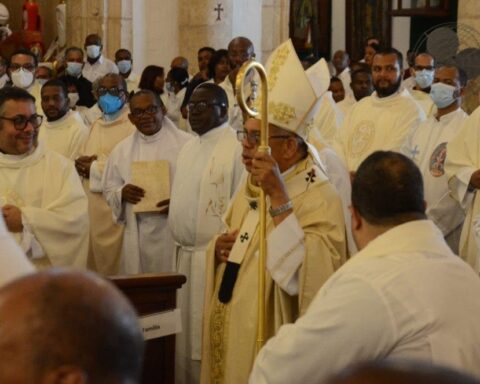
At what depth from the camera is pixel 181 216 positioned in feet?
22.5

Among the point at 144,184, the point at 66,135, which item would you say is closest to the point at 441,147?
the point at 144,184

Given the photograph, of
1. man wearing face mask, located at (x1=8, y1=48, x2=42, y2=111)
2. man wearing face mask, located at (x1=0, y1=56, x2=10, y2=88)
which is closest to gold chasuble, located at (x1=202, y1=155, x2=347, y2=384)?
man wearing face mask, located at (x1=8, y1=48, x2=42, y2=111)

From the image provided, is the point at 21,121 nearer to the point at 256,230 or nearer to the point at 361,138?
the point at 256,230

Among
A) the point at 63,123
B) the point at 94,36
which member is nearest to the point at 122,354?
the point at 63,123

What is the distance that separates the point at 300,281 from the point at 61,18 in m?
12.9

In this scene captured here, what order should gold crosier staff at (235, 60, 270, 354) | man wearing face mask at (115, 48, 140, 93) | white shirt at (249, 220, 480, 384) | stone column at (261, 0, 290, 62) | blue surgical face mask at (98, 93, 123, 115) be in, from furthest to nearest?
stone column at (261, 0, 290, 62)
man wearing face mask at (115, 48, 140, 93)
blue surgical face mask at (98, 93, 123, 115)
gold crosier staff at (235, 60, 270, 354)
white shirt at (249, 220, 480, 384)

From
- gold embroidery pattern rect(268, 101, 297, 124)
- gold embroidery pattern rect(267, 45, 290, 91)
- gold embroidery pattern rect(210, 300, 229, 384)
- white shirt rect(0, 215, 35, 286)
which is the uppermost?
gold embroidery pattern rect(267, 45, 290, 91)

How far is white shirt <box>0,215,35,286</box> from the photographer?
2988mm

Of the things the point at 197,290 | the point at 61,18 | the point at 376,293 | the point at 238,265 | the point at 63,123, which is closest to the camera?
the point at 376,293

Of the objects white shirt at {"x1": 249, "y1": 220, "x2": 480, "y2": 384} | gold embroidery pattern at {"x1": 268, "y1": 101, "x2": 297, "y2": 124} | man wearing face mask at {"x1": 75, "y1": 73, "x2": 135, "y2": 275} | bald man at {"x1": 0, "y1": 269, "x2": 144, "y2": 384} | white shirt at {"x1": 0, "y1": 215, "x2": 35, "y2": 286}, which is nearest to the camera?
bald man at {"x1": 0, "y1": 269, "x2": 144, "y2": 384}

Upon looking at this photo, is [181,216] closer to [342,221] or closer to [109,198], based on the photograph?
[109,198]

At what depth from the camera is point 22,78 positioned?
11672mm

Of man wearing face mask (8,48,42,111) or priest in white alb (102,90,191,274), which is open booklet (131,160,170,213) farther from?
man wearing face mask (8,48,42,111)

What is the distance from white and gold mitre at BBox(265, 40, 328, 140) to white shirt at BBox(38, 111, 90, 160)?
13.0 ft
